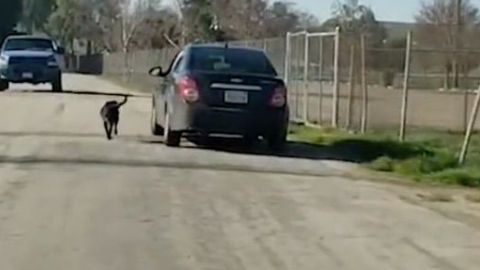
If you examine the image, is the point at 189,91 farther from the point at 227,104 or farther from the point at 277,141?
the point at 277,141

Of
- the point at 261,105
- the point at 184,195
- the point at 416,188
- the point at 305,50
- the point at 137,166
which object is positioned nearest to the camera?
the point at 184,195

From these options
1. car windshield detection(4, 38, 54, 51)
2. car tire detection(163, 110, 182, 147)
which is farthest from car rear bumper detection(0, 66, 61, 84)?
car tire detection(163, 110, 182, 147)

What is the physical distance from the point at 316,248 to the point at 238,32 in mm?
57229

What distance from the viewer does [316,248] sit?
9.94 m

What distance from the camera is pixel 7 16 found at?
83875 millimetres

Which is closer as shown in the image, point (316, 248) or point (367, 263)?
point (367, 263)

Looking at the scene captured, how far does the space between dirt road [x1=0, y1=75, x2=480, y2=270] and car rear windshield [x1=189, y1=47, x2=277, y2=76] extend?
1465mm

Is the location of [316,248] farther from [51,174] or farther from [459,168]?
[459,168]

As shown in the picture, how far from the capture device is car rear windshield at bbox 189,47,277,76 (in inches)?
747

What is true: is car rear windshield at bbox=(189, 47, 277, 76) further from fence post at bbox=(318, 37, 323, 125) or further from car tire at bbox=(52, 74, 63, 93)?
car tire at bbox=(52, 74, 63, 93)

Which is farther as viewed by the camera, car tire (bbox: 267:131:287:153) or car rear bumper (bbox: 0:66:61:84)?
car rear bumper (bbox: 0:66:61:84)

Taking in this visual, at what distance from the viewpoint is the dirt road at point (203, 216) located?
9.41 meters

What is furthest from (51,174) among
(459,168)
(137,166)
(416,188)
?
(459,168)

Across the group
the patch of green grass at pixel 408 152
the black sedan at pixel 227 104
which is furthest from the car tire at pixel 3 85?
the black sedan at pixel 227 104
